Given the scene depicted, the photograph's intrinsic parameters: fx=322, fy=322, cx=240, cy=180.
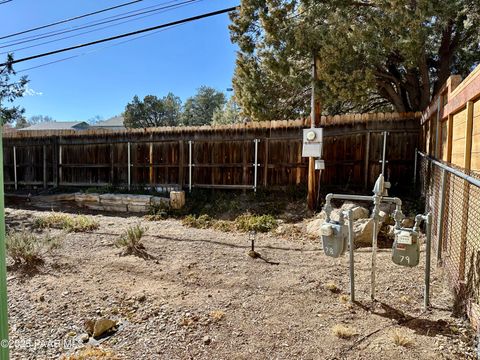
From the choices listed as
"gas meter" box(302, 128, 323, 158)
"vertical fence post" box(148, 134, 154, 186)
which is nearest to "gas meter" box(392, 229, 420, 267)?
"gas meter" box(302, 128, 323, 158)

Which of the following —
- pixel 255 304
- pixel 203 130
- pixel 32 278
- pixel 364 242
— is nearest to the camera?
pixel 255 304

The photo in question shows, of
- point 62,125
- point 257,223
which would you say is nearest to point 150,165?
point 257,223

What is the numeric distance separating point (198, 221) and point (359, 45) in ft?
14.7

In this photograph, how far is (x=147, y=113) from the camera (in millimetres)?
28000

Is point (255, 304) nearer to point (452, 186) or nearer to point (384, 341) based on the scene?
point (384, 341)

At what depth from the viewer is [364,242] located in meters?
4.77

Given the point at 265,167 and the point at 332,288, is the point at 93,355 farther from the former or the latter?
the point at 265,167

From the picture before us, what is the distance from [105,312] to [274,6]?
6322mm

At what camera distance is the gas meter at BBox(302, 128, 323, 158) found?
20.8 feet

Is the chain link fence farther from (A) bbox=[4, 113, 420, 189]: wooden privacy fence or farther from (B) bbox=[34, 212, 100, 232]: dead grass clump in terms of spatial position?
(B) bbox=[34, 212, 100, 232]: dead grass clump

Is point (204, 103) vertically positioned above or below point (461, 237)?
above

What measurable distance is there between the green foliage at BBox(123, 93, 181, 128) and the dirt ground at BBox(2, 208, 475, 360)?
24.4m

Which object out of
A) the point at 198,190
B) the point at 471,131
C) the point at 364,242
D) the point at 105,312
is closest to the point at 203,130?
the point at 198,190

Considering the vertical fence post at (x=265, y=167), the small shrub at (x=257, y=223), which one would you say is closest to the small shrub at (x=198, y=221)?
the small shrub at (x=257, y=223)
